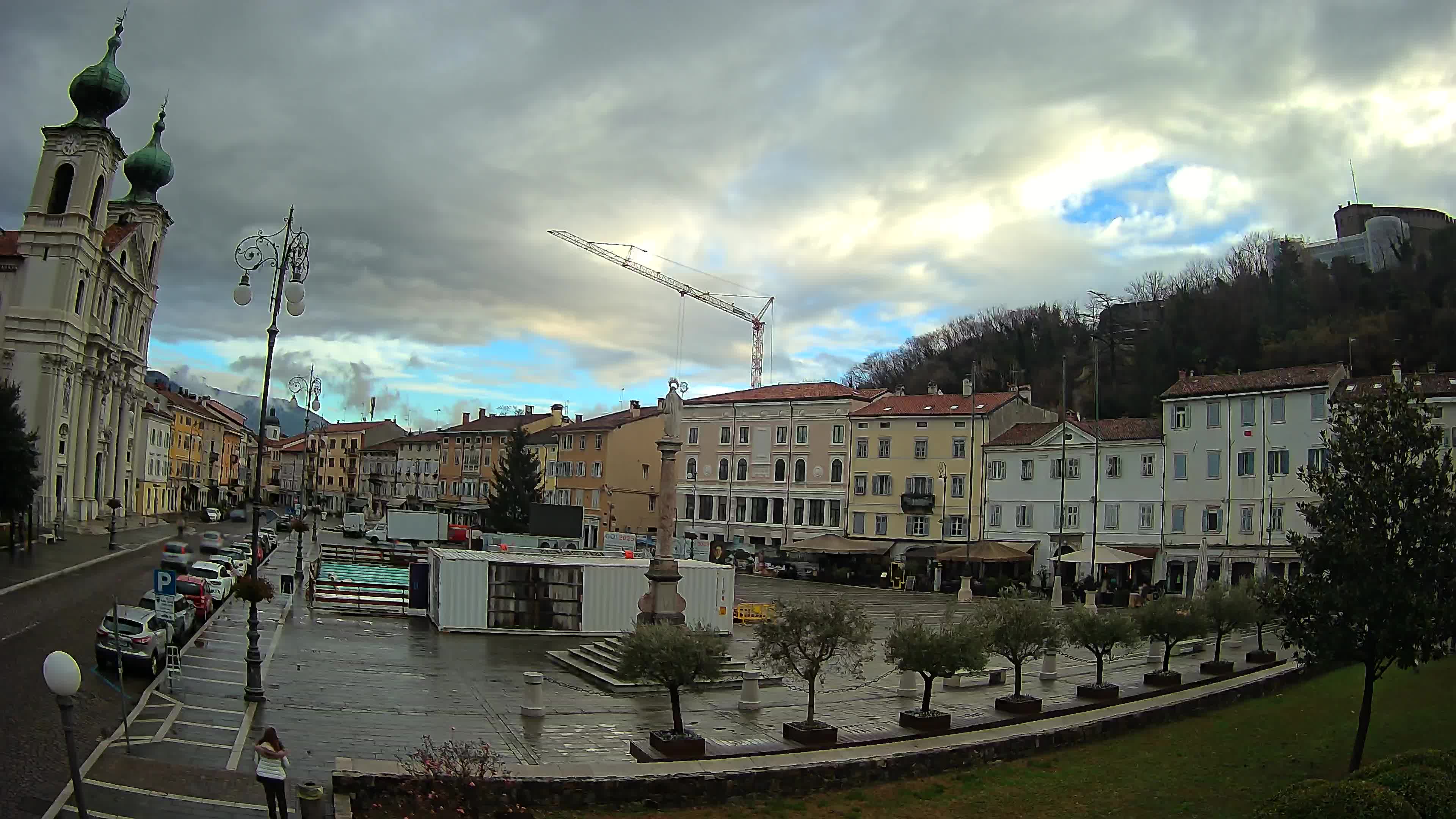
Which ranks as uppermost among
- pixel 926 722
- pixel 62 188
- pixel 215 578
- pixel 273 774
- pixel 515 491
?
pixel 62 188

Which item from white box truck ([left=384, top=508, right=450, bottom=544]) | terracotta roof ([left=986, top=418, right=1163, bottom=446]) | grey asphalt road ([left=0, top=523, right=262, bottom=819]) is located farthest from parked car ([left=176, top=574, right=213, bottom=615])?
terracotta roof ([left=986, top=418, right=1163, bottom=446])

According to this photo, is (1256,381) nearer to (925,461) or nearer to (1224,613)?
(925,461)

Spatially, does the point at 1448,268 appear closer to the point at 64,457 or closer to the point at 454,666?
the point at 454,666

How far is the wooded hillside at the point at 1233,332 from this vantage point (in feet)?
238

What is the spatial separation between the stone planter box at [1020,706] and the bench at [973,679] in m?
3.14

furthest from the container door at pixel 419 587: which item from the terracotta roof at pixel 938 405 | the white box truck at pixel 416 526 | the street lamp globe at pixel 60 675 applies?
the terracotta roof at pixel 938 405

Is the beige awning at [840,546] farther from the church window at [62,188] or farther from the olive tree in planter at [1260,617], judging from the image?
the church window at [62,188]

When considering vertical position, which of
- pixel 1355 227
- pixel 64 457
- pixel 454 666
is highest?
pixel 1355 227

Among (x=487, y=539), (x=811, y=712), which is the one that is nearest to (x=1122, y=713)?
(x=811, y=712)

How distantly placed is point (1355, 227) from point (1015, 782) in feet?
429

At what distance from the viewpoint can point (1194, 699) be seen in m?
22.8

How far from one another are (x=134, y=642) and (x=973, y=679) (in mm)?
19944

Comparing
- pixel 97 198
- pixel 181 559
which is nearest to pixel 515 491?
pixel 97 198

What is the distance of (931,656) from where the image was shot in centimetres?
1994
